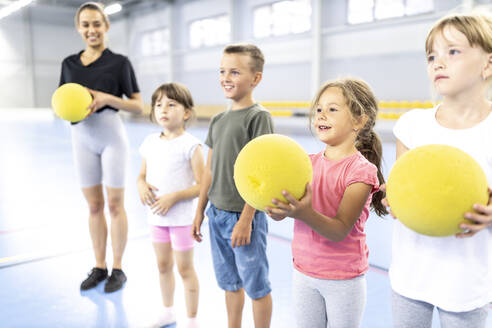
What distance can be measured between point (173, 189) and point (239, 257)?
585 millimetres

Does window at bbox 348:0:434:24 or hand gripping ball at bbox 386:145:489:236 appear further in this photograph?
window at bbox 348:0:434:24

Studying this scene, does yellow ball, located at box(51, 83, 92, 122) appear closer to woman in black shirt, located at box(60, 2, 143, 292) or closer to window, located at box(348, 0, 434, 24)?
woman in black shirt, located at box(60, 2, 143, 292)

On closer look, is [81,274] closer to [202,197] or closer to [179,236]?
[179,236]

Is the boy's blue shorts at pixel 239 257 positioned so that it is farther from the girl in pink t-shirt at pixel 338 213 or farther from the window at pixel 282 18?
the window at pixel 282 18

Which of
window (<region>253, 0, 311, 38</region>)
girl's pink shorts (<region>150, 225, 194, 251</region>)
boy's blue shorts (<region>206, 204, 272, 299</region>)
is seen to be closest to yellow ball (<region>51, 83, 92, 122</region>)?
girl's pink shorts (<region>150, 225, 194, 251</region>)

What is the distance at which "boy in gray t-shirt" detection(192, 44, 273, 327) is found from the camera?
181 centimetres

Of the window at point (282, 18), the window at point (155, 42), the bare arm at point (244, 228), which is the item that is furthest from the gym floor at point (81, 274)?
the window at point (155, 42)

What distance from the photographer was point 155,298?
2545 millimetres

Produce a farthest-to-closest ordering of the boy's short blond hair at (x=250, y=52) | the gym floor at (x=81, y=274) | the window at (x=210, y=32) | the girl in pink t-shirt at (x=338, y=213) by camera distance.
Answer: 1. the window at (x=210, y=32)
2. the gym floor at (x=81, y=274)
3. the boy's short blond hair at (x=250, y=52)
4. the girl in pink t-shirt at (x=338, y=213)

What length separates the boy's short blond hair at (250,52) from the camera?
182 cm

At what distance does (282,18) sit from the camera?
46.7ft

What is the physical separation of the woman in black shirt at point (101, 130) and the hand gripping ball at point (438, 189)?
2051mm

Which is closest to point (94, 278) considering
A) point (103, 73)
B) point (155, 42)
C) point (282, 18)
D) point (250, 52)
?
point (103, 73)

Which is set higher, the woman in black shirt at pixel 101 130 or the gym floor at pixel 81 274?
the woman in black shirt at pixel 101 130
